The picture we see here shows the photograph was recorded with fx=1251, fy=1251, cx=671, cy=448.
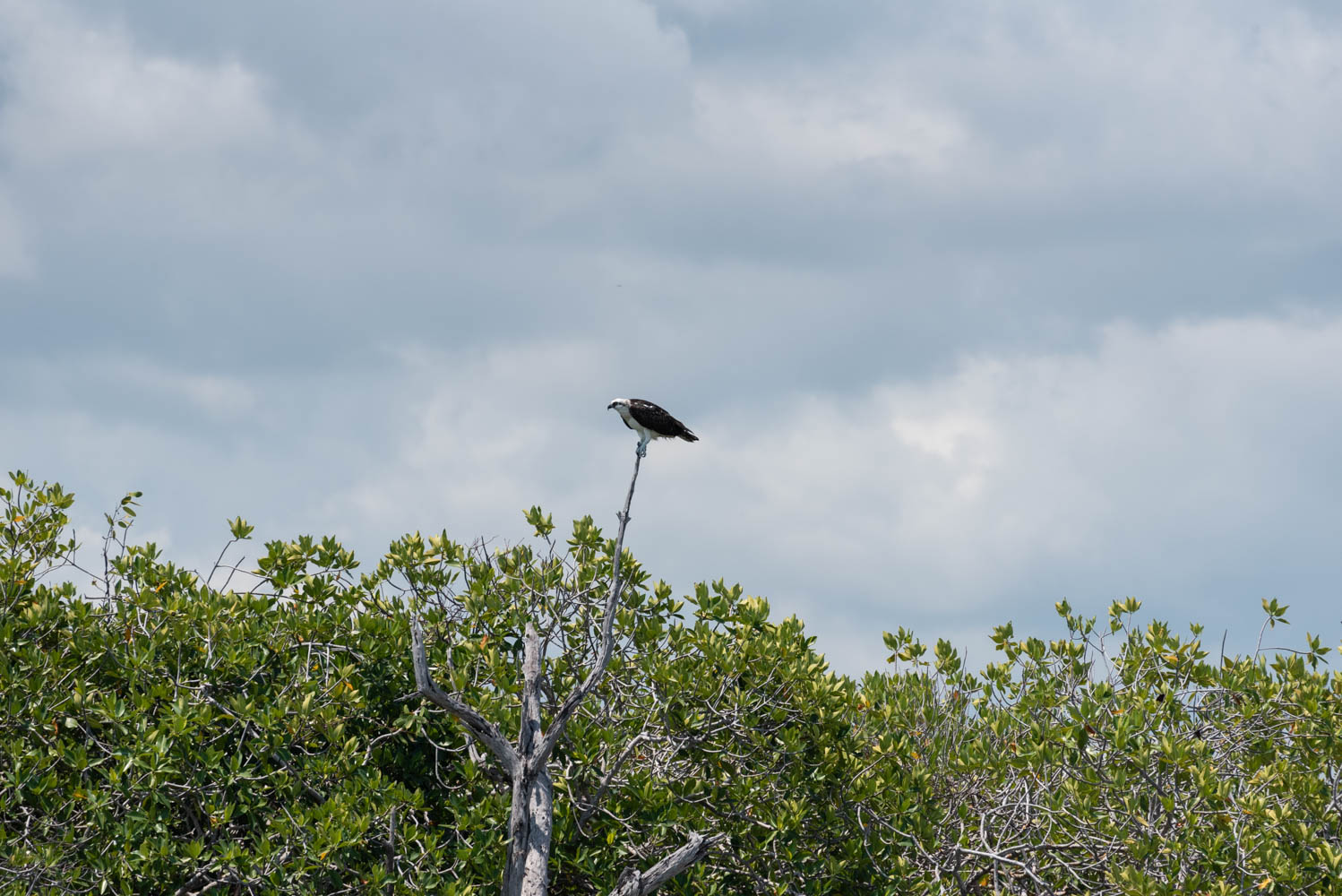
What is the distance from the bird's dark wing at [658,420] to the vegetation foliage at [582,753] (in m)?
2.91

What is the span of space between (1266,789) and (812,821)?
436cm

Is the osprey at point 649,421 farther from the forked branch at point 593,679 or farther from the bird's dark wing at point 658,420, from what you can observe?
the forked branch at point 593,679

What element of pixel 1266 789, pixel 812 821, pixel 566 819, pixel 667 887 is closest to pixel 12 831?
pixel 566 819

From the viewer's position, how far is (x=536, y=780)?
10953mm

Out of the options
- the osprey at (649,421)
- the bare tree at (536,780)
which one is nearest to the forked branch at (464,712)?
the bare tree at (536,780)

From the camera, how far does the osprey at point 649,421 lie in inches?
611

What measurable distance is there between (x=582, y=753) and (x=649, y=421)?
17.0ft

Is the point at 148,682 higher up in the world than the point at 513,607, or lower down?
lower down

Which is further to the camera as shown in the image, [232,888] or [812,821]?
[812,821]

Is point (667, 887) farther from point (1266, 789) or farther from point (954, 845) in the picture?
point (1266, 789)

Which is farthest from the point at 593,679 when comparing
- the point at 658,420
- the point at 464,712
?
the point at 658,420

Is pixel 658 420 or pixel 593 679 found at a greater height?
pixel 658 420

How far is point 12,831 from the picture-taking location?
10.9m

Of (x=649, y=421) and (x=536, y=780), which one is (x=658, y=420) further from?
(x=536, y=780)
